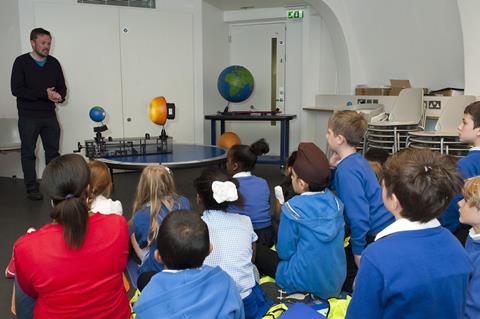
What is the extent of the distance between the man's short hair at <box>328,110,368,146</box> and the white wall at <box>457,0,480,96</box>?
9.23 feet

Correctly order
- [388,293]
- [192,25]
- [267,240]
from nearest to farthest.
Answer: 1. [388,293]
2. [267,240]
3. [192,25]

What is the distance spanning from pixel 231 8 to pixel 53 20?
9.75ft

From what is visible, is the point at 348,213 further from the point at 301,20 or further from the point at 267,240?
the point at 301,20

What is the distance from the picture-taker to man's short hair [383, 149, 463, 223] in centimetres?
133

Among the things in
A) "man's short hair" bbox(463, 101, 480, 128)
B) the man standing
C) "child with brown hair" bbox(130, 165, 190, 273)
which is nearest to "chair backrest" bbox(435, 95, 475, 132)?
"man's short hair" bbox(463, 101, 480, 128)

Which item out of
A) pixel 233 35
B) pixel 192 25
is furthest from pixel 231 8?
pixel 192 25

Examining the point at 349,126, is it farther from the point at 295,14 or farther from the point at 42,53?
the point at 295,14

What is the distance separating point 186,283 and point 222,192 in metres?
0.75

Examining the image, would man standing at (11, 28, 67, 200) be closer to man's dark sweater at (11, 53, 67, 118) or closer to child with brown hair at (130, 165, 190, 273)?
man's dark sweater at (11, 53, 67, 118)

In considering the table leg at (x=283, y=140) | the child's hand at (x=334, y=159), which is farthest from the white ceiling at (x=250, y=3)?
the child's hand at (x=334, y=159)

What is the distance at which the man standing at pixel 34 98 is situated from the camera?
17.0 ft

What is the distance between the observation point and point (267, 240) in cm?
305

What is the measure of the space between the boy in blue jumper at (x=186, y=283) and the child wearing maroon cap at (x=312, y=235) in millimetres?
798

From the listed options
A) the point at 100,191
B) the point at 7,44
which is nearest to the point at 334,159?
the point at 100,191
